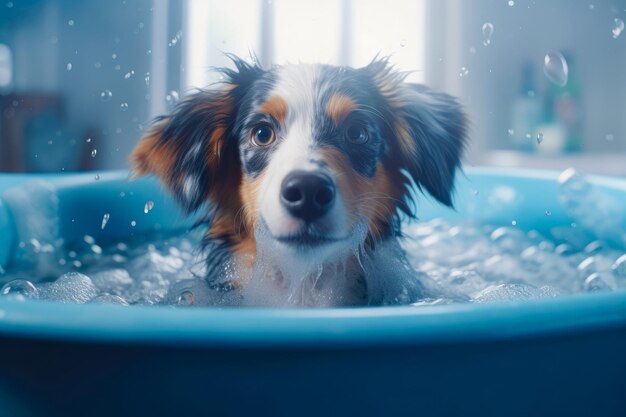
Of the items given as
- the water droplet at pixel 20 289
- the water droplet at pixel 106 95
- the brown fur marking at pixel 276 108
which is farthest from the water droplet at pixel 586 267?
the water droplet at pixel 106 95

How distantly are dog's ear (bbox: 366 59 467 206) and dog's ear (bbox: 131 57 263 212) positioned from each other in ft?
0.73

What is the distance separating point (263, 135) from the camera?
961 millimetres

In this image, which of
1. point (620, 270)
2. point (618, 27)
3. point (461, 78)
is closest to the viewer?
point (620, 270)

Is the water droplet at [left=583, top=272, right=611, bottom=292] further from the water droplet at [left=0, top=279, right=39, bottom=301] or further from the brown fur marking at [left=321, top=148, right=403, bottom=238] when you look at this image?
the water droplet at [left=0, top=279, right=39, bottom=301]

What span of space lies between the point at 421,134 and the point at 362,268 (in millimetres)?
254

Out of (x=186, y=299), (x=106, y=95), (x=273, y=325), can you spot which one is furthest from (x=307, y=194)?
(x=106, y=95)

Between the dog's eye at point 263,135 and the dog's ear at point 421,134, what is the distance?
21 centimetres

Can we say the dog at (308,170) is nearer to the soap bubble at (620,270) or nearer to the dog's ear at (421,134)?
the dog's ear at (421,134)

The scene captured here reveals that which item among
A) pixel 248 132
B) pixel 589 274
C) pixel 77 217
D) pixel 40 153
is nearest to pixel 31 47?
pixel 40 153

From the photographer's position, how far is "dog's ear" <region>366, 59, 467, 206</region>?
1060 millimetres

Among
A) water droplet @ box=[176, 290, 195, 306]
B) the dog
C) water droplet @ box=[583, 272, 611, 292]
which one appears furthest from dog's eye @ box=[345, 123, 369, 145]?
water droplet @ box=[583, 272, 611, 292]

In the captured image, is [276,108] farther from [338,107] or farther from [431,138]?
[431,138]

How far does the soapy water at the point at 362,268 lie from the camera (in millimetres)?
943

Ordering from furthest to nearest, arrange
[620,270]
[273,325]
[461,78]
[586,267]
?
[461,78]
[586,267]
[620,270]
[273,325]
